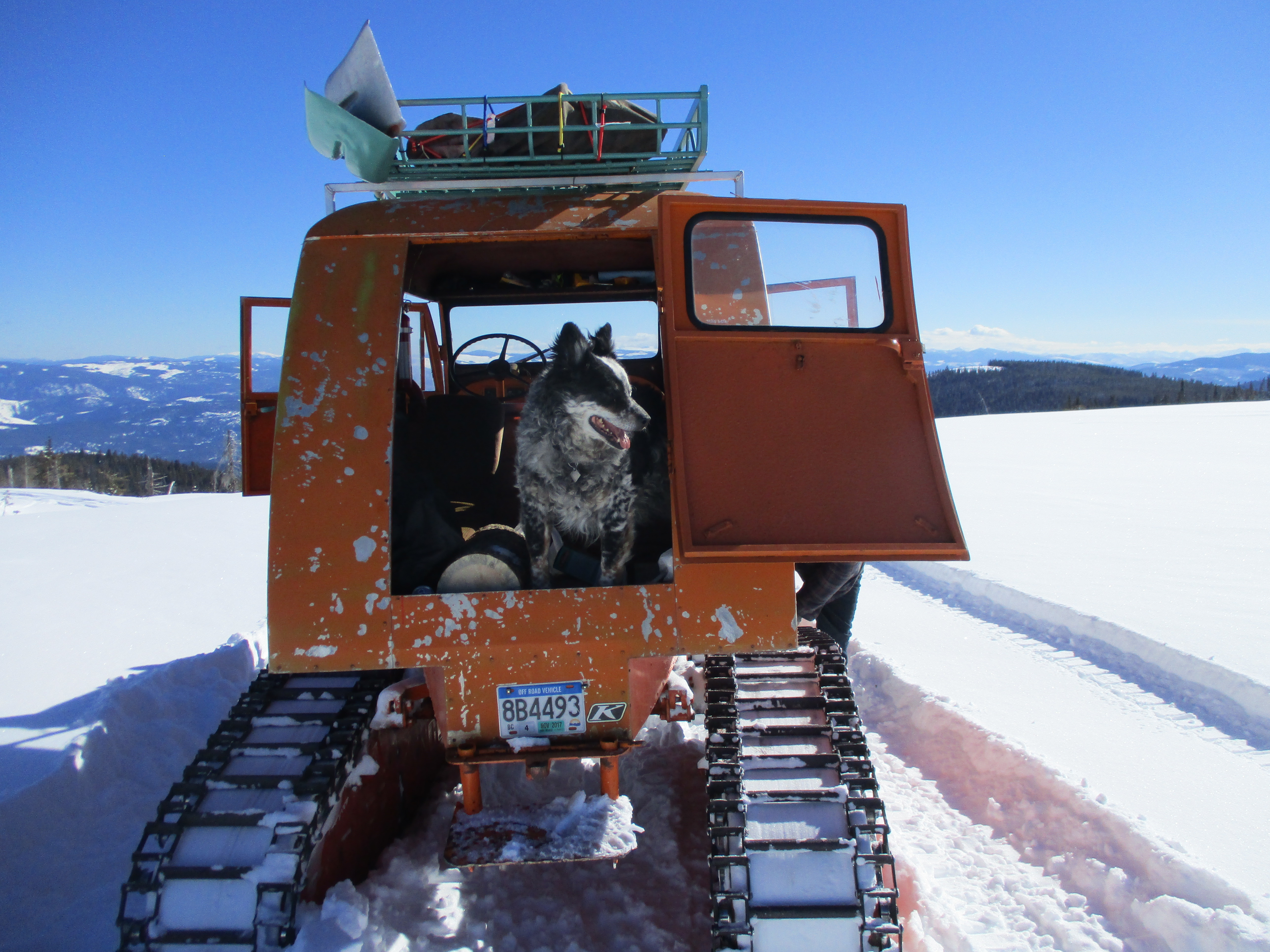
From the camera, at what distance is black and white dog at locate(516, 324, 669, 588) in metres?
2.71

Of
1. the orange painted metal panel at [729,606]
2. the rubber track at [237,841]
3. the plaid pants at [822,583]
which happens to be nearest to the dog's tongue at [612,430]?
the orange painted metal panel at [729,606]

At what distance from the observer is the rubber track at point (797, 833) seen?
2.05 meters

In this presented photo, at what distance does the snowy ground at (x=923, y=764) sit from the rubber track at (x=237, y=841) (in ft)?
0.71

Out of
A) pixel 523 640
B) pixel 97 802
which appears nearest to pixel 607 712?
pixel 523 640

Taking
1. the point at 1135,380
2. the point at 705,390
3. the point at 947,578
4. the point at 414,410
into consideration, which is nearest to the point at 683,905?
the point at 705,390

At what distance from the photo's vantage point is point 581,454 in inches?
110

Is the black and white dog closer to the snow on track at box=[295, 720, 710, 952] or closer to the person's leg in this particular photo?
the snow on track at box=[295, 720, 710, 952]

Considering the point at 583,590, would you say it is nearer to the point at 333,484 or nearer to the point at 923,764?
the point at 333,484

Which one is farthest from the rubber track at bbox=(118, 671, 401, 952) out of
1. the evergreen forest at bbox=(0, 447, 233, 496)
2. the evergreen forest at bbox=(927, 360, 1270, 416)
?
the evergreen forest at bbox=(927, 360, 1270, 416)

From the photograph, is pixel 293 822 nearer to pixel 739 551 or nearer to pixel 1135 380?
pixel 739 551

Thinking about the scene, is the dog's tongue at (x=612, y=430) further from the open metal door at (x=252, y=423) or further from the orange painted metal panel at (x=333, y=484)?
the open metal door at (x=252, y=423)

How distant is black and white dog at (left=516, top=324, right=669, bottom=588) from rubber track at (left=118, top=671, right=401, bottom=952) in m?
1.03

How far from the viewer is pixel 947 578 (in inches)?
316

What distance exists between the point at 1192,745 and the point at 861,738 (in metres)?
Result: 2.81
